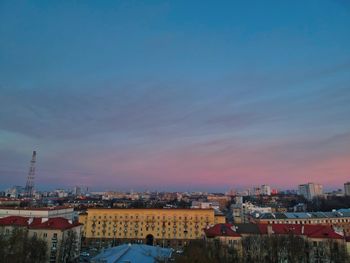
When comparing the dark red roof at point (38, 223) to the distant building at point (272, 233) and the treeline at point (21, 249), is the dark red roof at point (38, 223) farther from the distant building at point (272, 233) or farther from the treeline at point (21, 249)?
the distant building at point (272, 233)

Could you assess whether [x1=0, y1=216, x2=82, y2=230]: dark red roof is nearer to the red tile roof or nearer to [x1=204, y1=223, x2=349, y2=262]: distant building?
the red tile roof

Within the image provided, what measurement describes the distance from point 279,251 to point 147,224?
1720 inches

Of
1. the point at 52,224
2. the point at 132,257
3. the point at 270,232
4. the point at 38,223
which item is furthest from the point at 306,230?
the point at 38,223

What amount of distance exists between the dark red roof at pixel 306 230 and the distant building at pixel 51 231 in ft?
98.7

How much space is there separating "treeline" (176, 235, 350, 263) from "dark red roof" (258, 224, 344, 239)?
2.85m

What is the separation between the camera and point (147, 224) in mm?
78125

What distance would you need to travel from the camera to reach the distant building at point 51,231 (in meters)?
49.2

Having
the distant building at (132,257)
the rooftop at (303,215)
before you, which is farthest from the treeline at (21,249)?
the rooftop at (303,215)

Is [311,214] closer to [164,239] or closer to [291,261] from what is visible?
[164,239]

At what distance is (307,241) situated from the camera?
43.2 metres

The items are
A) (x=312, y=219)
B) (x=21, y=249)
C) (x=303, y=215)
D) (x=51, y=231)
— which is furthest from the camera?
(x=303, y=215)

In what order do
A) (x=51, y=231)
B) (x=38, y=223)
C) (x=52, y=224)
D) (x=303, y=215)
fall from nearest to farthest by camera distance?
(x=51, y=231), (x=52, y=224), (x=38, y=223), (x=303, y=215)

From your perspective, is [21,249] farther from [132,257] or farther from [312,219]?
[312,219]

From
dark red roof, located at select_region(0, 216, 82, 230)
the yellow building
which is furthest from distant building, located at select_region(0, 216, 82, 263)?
the yellow building
